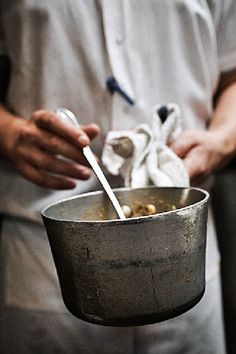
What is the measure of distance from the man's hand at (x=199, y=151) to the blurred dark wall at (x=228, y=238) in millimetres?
440

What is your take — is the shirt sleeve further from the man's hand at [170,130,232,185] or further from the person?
the man's hand at [170,130,232,185]

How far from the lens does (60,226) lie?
1.21 feet

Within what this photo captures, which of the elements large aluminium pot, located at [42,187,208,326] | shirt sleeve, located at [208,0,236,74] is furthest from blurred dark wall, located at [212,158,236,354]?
large aluminium pot, located at [42,187,208,326]

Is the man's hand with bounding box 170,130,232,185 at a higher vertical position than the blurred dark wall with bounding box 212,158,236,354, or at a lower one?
higher

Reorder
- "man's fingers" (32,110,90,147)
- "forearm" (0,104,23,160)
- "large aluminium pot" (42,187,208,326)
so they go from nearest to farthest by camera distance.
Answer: "large aluminium pot" (42,187,208,326) → "man's fingers" (32,110,90,147) → "forearm" (0,104,23,160)

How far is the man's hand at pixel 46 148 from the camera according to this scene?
51cm

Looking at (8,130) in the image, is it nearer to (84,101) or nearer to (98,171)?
(84,101)

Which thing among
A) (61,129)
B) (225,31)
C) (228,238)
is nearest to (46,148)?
(61,129)

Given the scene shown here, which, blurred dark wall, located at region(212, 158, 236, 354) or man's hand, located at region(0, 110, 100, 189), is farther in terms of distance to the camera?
blurred dark wall, located at region(212, 158, 236, 354)

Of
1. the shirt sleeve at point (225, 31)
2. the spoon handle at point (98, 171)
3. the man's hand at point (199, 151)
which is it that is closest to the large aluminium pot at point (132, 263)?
the spoon handle at point (98, 171)

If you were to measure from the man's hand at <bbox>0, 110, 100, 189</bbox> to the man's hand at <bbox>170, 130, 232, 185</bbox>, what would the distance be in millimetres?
97

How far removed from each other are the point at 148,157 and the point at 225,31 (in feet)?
0.82

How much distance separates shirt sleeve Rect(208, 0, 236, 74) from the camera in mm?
661

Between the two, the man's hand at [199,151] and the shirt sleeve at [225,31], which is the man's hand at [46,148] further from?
the shirt sleeve at [225,31]
